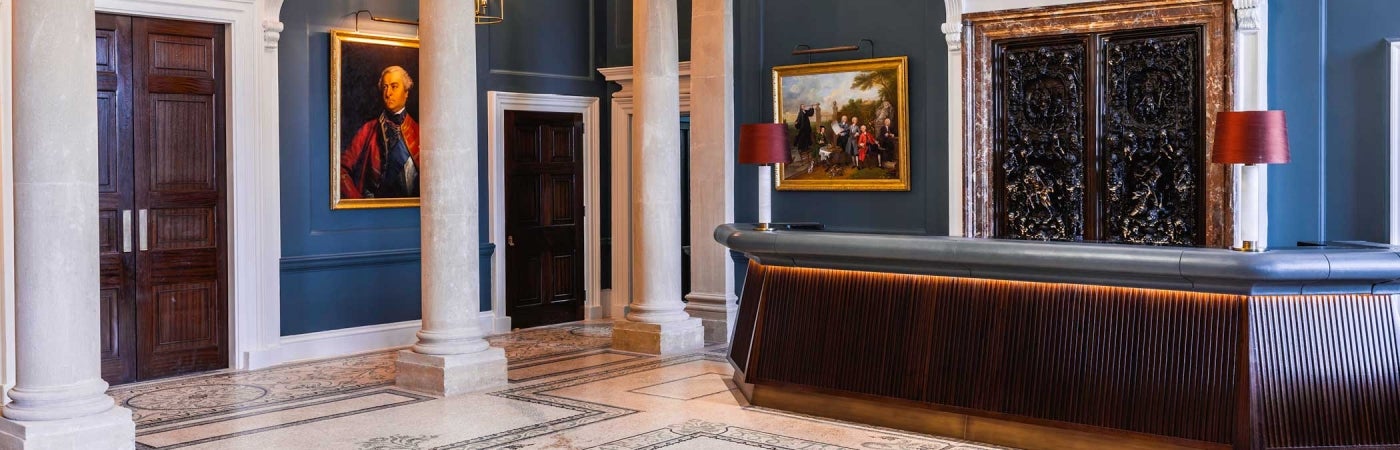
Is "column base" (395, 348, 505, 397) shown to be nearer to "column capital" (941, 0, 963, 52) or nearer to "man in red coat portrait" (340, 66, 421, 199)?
"man in red coat portrait" (340, 66, 421, 199)

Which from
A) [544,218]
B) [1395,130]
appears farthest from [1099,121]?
[544,218]

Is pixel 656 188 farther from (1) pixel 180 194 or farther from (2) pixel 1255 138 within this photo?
(2) pixel 1255 138

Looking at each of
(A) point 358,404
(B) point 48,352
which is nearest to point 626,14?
(A) point 358,404

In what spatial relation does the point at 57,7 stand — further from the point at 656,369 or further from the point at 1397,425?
the point at 1397,425

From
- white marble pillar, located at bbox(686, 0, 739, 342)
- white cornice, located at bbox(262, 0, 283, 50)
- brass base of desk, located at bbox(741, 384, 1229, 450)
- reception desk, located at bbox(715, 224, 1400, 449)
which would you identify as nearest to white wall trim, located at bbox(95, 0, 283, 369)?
white cornice, located at bbox(262, 0, 283, 50)

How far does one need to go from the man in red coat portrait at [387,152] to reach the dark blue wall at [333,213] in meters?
0.16

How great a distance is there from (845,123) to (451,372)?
11.9 feet

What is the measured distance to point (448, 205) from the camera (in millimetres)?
7598

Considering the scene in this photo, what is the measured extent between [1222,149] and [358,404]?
4793 millimetres

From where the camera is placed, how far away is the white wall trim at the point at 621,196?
11180 mm

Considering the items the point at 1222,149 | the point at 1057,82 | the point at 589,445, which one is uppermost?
the point at 1057,82

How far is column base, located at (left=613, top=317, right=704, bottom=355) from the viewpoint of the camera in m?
9.12

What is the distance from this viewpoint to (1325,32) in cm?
750

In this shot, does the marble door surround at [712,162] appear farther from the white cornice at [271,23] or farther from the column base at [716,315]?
the white cornice at [271,23]
